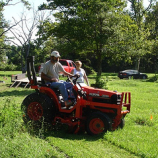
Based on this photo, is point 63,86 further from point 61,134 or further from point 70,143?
point 70,143

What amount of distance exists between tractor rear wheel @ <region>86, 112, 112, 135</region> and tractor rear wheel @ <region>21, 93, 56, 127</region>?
3.19 ft

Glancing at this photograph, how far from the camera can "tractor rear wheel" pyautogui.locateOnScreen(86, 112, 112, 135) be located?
586 cm

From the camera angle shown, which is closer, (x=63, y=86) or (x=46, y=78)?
(x=63, y=86)

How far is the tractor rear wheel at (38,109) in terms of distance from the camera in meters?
6.16

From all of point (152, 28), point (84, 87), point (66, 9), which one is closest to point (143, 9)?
point (152, 28)

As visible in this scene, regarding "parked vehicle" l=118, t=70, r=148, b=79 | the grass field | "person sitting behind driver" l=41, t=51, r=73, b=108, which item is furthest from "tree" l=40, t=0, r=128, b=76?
"parked vehicle" l=118, t=70, r=148, b=79

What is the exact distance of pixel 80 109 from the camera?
6.11 meters

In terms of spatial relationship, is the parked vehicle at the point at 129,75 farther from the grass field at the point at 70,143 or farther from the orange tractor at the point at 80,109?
the orange tractor at the point at 80,109

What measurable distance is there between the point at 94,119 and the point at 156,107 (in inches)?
183

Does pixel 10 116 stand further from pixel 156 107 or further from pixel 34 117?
pixel 156 107

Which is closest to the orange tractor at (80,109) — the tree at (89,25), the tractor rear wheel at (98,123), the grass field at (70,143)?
the tractor rear wheel at (98,123)

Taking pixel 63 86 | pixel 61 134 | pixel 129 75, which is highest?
pixel 63 86

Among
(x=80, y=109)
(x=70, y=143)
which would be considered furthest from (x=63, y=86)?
(x=70, y=143)

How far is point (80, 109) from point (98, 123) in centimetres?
56
